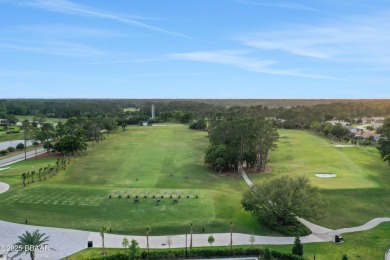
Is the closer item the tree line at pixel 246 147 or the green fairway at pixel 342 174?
the green fairway at pixel 342 174

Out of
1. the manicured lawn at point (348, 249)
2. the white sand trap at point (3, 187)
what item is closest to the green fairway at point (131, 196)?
the white sand trap at point (3, 187)

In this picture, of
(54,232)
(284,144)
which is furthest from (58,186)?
(284,144)

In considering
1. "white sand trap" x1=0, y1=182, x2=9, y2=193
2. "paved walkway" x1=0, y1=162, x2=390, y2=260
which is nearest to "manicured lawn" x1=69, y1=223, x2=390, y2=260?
"paved walkway" x1=0, y1=162, x2=390, y2=260

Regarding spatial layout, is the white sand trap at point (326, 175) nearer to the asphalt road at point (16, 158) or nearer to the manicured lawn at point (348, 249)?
the manicured lawn at point (348, 249)

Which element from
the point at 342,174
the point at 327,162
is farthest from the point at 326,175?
the point at 327,162

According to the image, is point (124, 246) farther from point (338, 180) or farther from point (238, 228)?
point (338, 180)

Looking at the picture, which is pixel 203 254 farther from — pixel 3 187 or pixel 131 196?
pixel 3 187

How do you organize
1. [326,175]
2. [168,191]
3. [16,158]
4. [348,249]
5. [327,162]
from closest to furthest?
[348,249]
[168,191]
[326,175]
[327,162]
[16,158]
